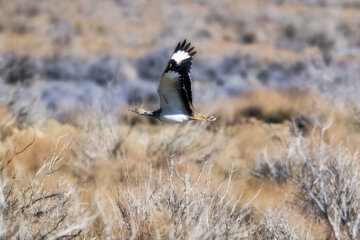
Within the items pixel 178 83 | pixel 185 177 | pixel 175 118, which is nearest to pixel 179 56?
pixel 178 83

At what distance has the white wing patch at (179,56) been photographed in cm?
770

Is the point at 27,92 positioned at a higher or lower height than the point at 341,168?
lower

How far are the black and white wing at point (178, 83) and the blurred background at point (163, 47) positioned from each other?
4.82 meters

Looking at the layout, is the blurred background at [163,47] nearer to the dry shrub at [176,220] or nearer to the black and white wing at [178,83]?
the black and white wing at [178,83]

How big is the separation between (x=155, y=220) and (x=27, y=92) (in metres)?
11.2

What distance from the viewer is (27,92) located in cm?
1633

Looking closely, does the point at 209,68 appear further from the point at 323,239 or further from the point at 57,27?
the point at 323,239

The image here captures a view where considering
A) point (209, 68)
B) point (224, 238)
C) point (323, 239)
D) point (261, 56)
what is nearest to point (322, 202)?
point (323, 239)

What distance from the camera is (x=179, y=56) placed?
7820 mm

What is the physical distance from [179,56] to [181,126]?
5028mm

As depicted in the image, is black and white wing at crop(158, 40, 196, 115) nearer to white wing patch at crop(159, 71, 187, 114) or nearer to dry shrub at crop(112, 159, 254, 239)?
white wing patch at crop(159, 71, 187, 114)

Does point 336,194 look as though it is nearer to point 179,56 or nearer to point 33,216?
point 179,56

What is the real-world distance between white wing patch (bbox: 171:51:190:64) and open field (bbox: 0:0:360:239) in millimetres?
1275

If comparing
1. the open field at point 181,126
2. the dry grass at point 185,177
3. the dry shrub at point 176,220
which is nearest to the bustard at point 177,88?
the dry grass at point 185,177
